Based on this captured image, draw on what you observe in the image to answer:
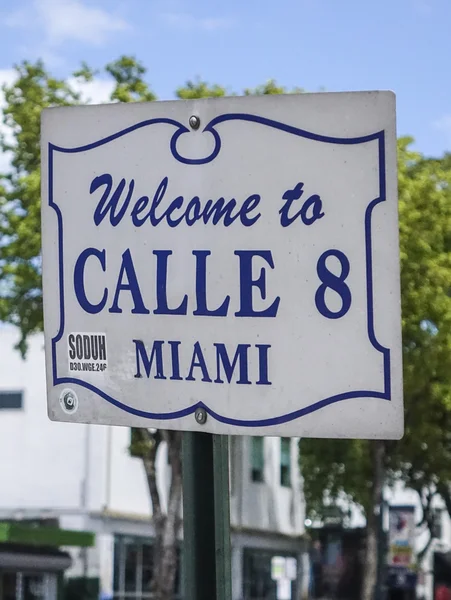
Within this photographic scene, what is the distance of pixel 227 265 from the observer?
2666 millimetres

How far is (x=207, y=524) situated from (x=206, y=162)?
772mm

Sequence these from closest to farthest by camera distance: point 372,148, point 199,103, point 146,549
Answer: point 372,148, point 199,103, point 146,549

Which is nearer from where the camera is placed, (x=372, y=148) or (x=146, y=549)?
(x=372, y=148)

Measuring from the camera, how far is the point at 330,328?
2.58 meters

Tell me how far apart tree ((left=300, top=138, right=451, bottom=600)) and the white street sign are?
2147cm

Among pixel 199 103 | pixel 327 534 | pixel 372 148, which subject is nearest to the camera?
pixel 372 148

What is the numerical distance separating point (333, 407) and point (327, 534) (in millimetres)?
46759

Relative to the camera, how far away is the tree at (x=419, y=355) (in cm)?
2503

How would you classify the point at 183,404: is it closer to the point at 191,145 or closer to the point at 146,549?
the point at 191,145

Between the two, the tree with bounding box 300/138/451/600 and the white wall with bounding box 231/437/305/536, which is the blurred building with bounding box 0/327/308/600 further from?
the tree with bounding box 300/138/451/600

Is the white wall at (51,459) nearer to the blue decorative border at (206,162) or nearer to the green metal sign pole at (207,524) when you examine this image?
the blue decorative border at (206,162)

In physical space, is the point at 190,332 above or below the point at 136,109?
below

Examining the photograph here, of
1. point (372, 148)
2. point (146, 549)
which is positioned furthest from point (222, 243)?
point (146, 549)

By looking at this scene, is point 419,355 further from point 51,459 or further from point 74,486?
point 51,459
